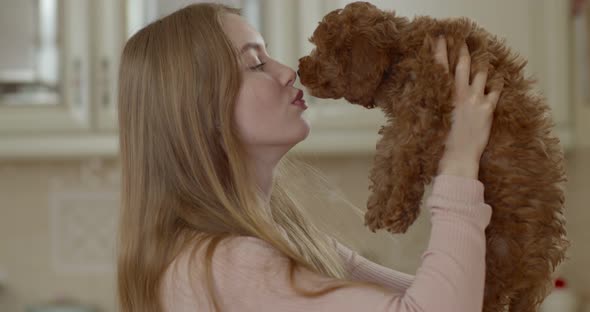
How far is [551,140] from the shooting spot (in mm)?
975

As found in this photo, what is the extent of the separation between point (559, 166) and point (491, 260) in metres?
0.13

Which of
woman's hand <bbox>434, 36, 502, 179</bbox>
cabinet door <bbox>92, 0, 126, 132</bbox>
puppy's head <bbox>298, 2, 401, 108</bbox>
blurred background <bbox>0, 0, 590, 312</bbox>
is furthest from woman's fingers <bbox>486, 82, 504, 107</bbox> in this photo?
cabinet door <bbox>92, 0, 126, 132</bbox>

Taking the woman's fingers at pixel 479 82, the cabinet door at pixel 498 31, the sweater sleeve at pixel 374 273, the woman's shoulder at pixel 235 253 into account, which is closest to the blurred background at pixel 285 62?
the cabinet door at pixel 498 31

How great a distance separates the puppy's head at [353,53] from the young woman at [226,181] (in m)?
0.07

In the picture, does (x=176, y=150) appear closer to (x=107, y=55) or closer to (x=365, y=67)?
(x=365, y=67)

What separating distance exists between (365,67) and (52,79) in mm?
1477

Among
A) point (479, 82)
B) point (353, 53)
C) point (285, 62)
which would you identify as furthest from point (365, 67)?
point (285, 62)

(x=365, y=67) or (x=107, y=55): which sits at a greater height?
(x=365, y=67)

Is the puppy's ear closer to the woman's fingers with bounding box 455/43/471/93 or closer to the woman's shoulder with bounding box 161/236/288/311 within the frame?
the woman's fingers with bounding box 455/43/471/93

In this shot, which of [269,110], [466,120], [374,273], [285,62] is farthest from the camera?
[285,62]

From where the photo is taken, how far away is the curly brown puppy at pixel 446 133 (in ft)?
3.07

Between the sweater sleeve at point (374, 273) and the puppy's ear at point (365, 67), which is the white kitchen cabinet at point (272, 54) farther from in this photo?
the puppy's ear at point (365, 67)

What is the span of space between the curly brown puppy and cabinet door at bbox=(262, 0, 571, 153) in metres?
1.19

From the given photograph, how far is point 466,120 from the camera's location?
3.08ft
